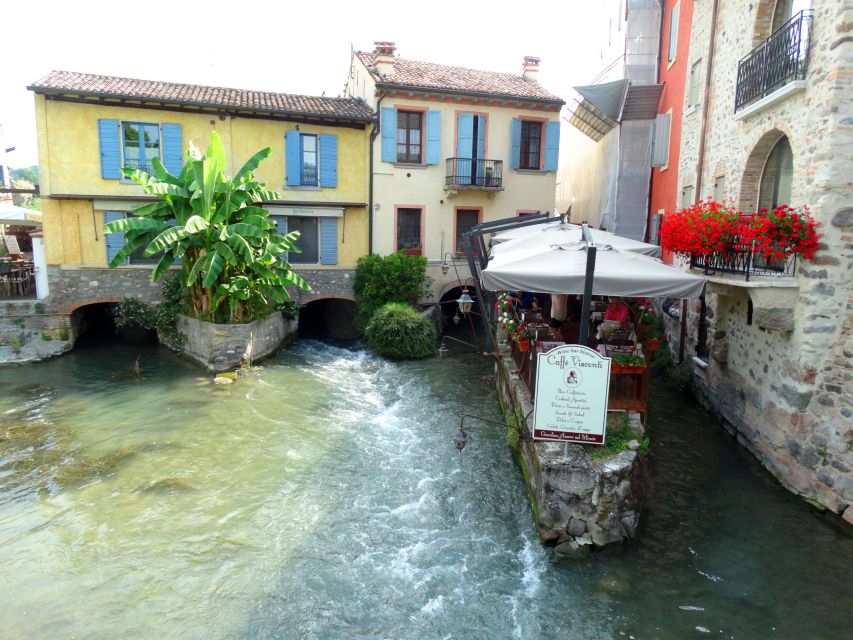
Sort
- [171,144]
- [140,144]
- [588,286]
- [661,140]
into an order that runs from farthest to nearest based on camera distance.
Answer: [171,144], [140,144], [661,140], [588,286]

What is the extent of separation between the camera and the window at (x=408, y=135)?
64.1 feet

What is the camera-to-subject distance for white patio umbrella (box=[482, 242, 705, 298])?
6.99 metres

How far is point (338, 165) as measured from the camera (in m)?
19.0

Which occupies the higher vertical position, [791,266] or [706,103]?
[706,103]

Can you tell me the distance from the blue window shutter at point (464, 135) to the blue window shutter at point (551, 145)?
9.65ft

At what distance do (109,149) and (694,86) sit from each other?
53.7 feet

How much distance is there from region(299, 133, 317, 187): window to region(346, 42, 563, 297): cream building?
2.02 meters

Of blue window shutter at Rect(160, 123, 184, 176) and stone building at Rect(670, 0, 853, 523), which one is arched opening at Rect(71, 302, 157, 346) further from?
stone building at Rect(670, 0, 853, 523)

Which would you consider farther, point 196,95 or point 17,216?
point 17,216

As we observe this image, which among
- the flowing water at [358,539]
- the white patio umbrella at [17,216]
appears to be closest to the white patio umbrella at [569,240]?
the flowing water at [358,539]

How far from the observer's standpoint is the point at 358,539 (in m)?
7.39

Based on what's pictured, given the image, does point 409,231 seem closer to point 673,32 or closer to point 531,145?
point 531,145

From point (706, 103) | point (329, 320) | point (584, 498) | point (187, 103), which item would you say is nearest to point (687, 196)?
point (706, 103)

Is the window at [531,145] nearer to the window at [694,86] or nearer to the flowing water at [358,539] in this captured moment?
the window at [694,86]
